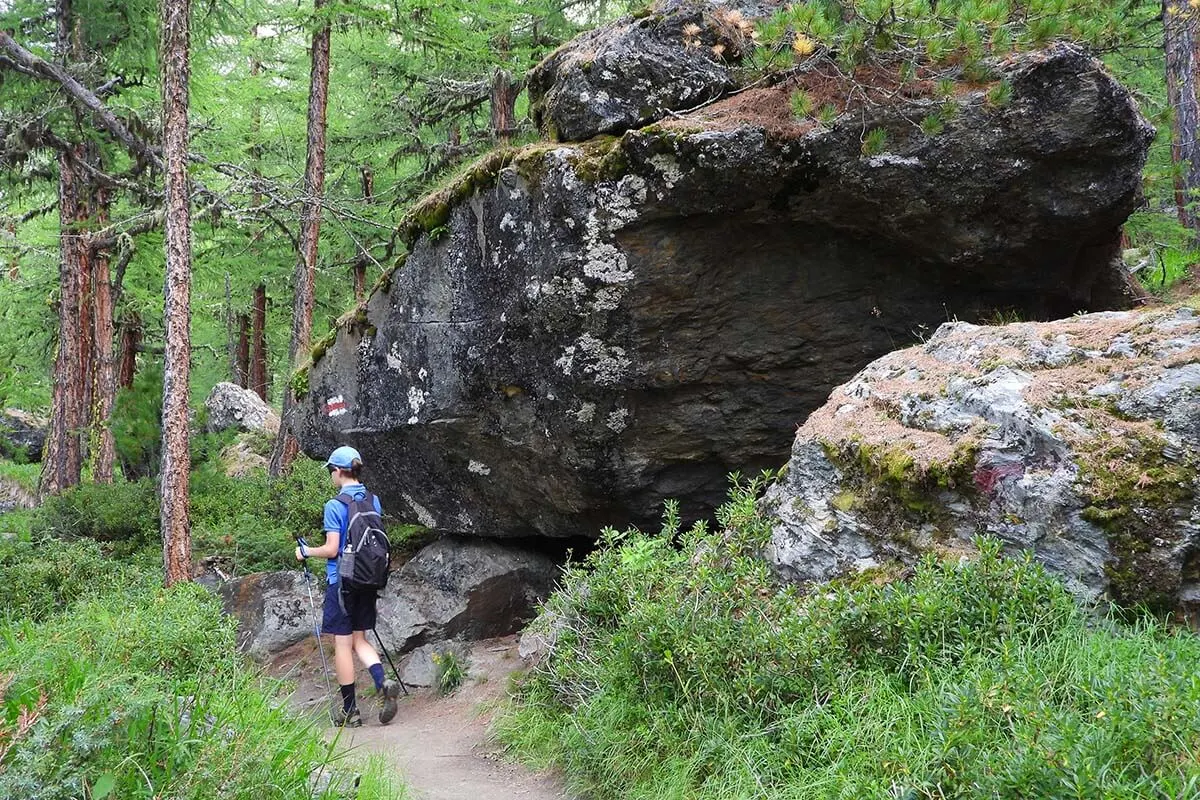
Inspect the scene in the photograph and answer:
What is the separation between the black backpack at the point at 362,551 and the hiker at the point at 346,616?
0.05m

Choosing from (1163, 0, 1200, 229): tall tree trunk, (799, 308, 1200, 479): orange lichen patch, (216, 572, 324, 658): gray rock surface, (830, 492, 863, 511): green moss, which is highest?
(1163, 0, 1200, 229): tall tree trunk

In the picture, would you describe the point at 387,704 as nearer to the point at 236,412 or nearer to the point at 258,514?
the point at 258,514

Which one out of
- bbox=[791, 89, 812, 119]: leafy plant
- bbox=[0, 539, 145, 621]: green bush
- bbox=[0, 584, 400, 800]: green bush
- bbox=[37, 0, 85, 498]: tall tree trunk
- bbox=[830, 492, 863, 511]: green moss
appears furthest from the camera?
bbox=[37, 0, 85, 498]: tall tree trunk

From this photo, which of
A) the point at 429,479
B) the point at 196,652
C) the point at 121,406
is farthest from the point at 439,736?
the point at 121,406

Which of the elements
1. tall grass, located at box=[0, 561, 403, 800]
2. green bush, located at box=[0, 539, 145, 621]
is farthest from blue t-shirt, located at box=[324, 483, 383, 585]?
green bush, located at box=[0, 539, 145, 621]

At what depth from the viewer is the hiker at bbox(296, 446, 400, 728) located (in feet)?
21.5

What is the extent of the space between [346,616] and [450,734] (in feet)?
4.44

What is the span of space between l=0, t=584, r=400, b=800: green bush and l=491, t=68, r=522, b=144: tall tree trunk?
10.5m

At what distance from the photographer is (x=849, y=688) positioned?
3.82 metres

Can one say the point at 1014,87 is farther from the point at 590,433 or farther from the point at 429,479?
the point at 429,479

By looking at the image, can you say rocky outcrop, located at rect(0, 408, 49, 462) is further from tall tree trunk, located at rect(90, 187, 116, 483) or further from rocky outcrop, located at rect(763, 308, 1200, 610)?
rocky outcrop, located at rect(763, 308, 1200, 610)

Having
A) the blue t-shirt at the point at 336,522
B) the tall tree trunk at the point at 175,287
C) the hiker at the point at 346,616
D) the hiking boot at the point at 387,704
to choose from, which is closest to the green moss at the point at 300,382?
the tall tree trunk at the point at 175,287

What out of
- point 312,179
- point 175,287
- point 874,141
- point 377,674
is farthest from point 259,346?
point 874,141

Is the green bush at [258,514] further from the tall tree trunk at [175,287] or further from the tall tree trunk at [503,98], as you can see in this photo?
the tall tree trunk at [503,98]
